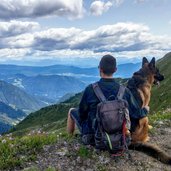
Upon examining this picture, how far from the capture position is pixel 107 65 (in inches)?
451

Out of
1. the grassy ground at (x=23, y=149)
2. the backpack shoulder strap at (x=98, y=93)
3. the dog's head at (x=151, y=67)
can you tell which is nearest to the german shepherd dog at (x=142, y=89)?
the dog's head at (x=151, y=67)

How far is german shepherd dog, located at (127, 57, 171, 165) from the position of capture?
12867 millimetres

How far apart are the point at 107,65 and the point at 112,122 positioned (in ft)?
6.02

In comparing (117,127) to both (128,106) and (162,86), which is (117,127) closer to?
(128,106)

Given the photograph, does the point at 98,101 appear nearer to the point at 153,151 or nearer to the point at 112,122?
the point at 112,122

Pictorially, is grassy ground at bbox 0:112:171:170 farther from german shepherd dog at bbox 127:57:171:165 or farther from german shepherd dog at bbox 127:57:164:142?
german shepherd dog at bbox 127:57:164:142

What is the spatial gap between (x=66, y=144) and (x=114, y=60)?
3.94 m

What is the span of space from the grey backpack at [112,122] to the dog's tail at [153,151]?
5.04ft

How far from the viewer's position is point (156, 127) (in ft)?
59.8

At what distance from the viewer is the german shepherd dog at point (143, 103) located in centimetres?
1287

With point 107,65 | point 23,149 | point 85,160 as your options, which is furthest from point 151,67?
point 23,149

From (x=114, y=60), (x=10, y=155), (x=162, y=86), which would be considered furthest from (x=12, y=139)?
(x=162, y=86)

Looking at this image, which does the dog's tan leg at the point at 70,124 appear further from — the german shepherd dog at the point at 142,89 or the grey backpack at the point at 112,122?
the german shepherd dog at the point at 142,89

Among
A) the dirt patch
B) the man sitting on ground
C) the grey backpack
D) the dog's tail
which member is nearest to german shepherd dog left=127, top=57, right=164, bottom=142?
the dog's tail
